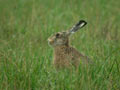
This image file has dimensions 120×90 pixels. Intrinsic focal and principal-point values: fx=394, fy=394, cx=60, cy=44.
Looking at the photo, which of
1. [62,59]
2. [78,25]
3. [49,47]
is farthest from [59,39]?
[62,59]

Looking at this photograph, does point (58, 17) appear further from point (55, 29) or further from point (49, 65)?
point (49, 65)

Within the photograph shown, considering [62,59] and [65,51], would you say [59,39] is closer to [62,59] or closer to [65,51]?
[65,51]

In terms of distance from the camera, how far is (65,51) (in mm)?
5648

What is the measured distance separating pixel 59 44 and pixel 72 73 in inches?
64.0

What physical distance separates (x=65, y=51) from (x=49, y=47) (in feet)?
2.65

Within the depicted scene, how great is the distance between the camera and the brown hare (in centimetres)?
517

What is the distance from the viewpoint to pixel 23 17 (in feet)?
25.8

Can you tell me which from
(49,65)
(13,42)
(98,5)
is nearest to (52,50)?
(13,42)

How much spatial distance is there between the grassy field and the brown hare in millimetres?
138

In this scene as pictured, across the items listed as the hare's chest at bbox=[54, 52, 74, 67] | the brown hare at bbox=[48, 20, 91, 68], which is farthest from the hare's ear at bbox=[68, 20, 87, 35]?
the hare's chest at bbox=[54, 52, 74, 67]

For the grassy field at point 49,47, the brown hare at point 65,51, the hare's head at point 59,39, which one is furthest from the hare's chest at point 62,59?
the hare's head at point 59,39

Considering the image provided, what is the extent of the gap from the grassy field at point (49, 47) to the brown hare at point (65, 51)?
0.45 ft

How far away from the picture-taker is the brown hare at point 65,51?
17.0 feet

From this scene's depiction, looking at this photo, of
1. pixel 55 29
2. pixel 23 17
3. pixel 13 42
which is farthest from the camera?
pixel 23 17
